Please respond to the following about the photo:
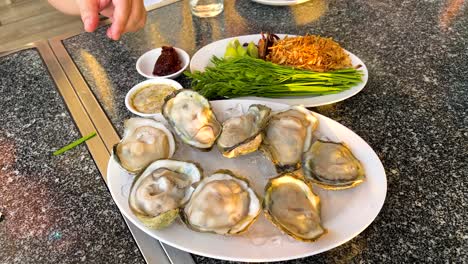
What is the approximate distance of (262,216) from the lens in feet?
2.52

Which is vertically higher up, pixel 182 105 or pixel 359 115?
pixel 182 105

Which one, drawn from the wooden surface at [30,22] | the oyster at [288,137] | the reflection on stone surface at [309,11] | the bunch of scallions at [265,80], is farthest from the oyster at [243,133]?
the wooden surface at [30,22]

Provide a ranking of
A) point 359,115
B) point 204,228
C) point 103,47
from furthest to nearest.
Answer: point 103,47 < point 359,115 < point 204,228

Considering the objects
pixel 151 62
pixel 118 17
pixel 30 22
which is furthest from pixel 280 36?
pixel 30 22

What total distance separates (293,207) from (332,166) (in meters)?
0.13

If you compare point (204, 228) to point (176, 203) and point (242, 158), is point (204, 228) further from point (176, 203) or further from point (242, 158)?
point (242, 158)

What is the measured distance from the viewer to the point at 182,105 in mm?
924

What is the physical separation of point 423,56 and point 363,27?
0.25 m

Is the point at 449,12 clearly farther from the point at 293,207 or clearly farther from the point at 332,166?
the point at 293,207

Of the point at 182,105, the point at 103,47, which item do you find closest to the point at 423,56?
the point at 182,105

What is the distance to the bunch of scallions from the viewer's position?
3.54ft

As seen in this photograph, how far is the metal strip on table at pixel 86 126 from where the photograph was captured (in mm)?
772

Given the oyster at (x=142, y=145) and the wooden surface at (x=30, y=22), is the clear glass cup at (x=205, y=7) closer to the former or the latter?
the oyster at (x=142, y=145)

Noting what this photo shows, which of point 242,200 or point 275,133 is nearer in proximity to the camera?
point 242,200
